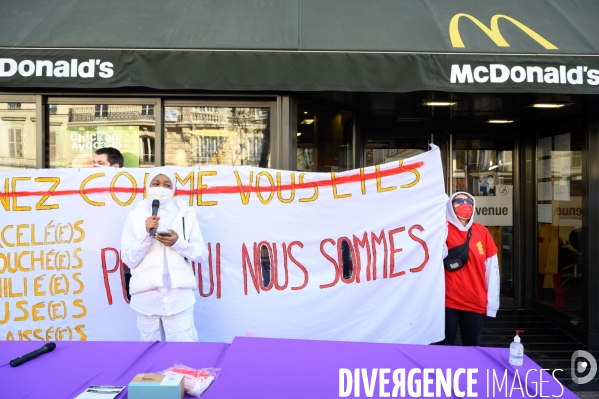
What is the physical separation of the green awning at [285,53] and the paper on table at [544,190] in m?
2.40

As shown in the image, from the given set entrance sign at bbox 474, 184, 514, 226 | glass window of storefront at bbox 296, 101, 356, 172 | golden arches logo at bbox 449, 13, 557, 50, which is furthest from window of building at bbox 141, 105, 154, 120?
entrance sign at bbox 474, 184, 514, 226

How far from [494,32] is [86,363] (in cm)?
460

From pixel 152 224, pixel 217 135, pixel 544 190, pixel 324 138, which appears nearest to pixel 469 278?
pixel 324 138

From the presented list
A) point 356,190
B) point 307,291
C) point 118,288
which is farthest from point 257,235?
point 118,288

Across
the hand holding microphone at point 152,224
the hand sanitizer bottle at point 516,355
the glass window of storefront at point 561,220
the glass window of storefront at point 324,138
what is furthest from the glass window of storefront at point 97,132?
the glass window of storefront at point 561,220

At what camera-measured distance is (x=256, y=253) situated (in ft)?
13.7

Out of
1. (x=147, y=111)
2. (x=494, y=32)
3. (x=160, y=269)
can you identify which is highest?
(x=494, y=32)

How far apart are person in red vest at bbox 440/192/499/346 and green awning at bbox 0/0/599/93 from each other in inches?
49.8

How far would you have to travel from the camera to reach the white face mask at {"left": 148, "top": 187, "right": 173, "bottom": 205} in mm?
3525

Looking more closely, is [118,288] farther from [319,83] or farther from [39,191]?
[319,83]

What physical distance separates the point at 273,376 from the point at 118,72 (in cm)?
338

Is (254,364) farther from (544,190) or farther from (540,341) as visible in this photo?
(544,190)

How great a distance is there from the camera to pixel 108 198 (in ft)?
13.6

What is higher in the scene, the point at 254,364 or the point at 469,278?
the point at 469,278
